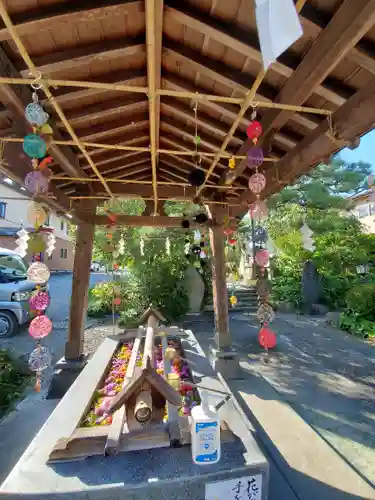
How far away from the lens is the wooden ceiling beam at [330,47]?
124 cm

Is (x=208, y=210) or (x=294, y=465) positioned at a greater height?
(x=208, y=210)

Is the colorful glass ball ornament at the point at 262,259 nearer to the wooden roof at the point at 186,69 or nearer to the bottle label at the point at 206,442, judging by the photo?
the wooden roof at the point at 186,69

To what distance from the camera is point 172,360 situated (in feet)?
10.5

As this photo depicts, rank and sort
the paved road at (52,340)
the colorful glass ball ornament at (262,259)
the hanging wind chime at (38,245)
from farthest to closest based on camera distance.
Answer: the paved road at (52,340), the colorful glass ball ornament at (262,259), the hanging wind chime at (38,245)

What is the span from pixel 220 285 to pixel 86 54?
3.86 m

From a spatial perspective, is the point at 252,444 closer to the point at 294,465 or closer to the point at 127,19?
the point at 294,465

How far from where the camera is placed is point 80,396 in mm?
2344

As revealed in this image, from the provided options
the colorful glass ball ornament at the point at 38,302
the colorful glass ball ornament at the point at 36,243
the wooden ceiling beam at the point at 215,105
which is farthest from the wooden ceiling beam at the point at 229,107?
the colorful glass ball ornament at the point at 38,302

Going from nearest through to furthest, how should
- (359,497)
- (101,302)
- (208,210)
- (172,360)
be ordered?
(359,497) < (172,360) < (208,210) < (101,302)

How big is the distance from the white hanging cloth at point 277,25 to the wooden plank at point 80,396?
216 centimetres

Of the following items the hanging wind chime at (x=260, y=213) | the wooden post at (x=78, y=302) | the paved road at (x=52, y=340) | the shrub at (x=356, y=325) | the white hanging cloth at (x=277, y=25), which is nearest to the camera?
the white hanging cloth at (x=277, y=25)

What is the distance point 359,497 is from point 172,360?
2.01m

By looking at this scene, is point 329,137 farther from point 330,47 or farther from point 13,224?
point 13,224

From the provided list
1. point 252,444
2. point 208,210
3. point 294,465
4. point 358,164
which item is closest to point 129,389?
point 252,444
